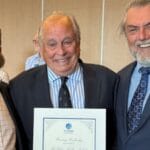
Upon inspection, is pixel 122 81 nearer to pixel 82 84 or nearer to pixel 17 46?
pixel 82 84

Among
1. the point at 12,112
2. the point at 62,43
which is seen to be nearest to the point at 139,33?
the point at 62,43

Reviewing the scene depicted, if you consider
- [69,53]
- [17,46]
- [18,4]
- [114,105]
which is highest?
[18,4]

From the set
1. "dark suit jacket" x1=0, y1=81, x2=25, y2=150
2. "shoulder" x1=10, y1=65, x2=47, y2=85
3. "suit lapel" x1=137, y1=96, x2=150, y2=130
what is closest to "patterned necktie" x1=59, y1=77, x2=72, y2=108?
"shoulder" x1=10, y1=65, x2=47, y2=85

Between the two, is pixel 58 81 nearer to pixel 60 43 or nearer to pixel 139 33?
pixel 60 43

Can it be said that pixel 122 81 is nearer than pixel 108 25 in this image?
Yes

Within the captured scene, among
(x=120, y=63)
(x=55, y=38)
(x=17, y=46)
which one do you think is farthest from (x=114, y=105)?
(x=17, y=46)

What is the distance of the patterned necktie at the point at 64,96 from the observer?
2.25 metres

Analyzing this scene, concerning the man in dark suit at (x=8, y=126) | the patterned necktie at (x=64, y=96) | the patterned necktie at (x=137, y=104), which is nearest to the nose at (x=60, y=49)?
the patterned necktie at (x=64, y=96)

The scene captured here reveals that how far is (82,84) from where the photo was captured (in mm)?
2348

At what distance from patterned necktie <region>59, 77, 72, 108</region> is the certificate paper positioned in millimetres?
135

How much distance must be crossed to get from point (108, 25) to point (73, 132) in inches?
158

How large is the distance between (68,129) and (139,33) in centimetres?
62

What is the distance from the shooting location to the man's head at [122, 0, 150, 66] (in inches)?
91.4

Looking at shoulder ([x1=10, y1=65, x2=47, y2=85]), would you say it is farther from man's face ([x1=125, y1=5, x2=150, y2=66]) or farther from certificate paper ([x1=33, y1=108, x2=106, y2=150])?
man's face ([x1=125, y1=5, x2=150, y2=66])
